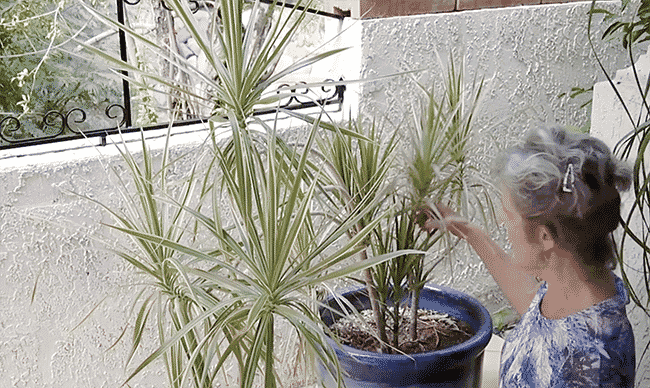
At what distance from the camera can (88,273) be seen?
6.75ft

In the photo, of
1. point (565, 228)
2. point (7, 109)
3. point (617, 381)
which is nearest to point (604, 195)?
point (565, 228)

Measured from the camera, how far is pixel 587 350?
1.51 m

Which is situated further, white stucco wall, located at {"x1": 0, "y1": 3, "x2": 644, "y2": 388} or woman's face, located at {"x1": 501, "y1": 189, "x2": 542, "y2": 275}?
white stucco wall, located at {"x1": 0, "y1": 3, "x2": 644, "y2": 388}

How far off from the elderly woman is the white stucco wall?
0.59ft

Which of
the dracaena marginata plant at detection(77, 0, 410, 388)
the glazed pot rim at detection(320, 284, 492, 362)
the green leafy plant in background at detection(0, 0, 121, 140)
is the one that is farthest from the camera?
the green leafy plant in background at detection(0, 0, 121, 140)

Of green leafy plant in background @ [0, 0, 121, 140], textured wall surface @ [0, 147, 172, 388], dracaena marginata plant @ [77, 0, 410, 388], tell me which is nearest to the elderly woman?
dracaena marginata plant @ [77, 0, 410, 388]

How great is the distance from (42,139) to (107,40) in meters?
1.67

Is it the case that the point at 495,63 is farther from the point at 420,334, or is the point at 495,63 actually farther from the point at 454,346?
the point at 454,346

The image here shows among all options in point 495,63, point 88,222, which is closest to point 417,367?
point 88,222

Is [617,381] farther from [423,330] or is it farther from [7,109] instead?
[7,109]

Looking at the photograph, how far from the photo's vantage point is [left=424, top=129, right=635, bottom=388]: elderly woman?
1.51m

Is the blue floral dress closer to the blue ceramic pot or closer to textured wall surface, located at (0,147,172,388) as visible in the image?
the blue ceramic pot

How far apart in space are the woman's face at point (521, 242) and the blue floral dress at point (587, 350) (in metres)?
0.14

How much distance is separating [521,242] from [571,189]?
17 cm
